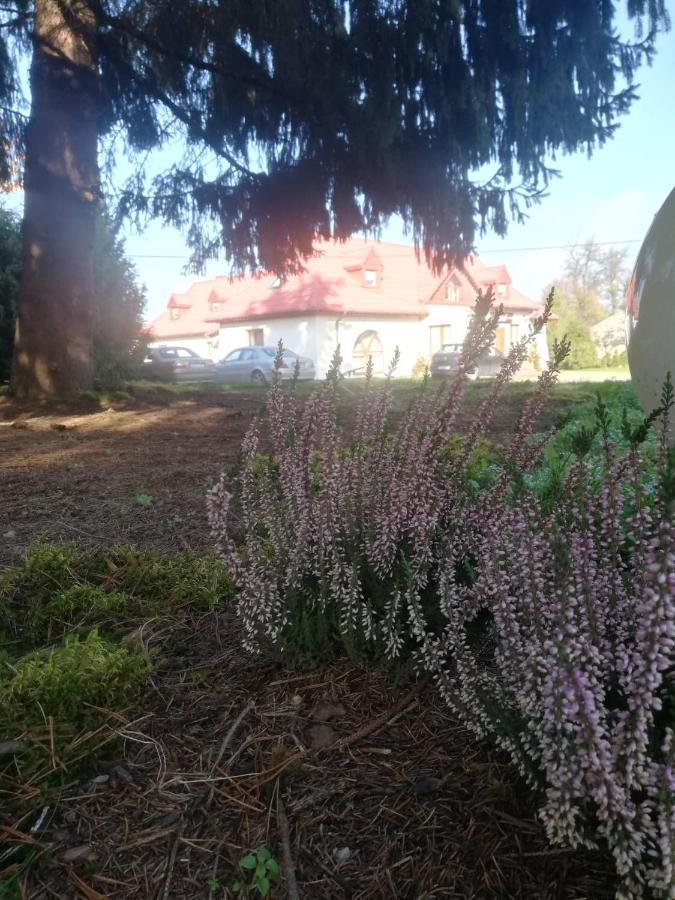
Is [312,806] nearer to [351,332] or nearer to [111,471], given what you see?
[111,471]

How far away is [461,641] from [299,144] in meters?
8.10

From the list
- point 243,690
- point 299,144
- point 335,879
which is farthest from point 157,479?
point 299,144

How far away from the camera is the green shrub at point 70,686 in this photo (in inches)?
67.4

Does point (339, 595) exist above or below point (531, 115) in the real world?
below

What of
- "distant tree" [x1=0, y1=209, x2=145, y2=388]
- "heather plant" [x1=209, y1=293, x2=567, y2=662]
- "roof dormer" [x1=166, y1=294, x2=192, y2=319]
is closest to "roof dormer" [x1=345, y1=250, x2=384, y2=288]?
"roof dormer" [x1=166, y1=294, x2=192, y2=319]

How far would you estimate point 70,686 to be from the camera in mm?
1770

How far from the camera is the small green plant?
1.32 meters

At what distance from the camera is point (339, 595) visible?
6.43 ft

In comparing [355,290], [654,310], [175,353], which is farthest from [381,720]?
[355,290]

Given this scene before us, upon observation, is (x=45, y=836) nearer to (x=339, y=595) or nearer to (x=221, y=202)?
(x=339, y=595)

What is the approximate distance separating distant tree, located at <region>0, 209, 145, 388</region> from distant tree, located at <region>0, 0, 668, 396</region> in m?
4.33

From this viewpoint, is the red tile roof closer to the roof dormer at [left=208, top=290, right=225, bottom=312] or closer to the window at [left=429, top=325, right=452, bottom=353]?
the roof dormer at [left=208, top=290, right=225, bottom=312]

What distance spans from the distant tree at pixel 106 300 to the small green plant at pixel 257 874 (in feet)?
40.2

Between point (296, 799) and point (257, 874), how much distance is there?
233mm
